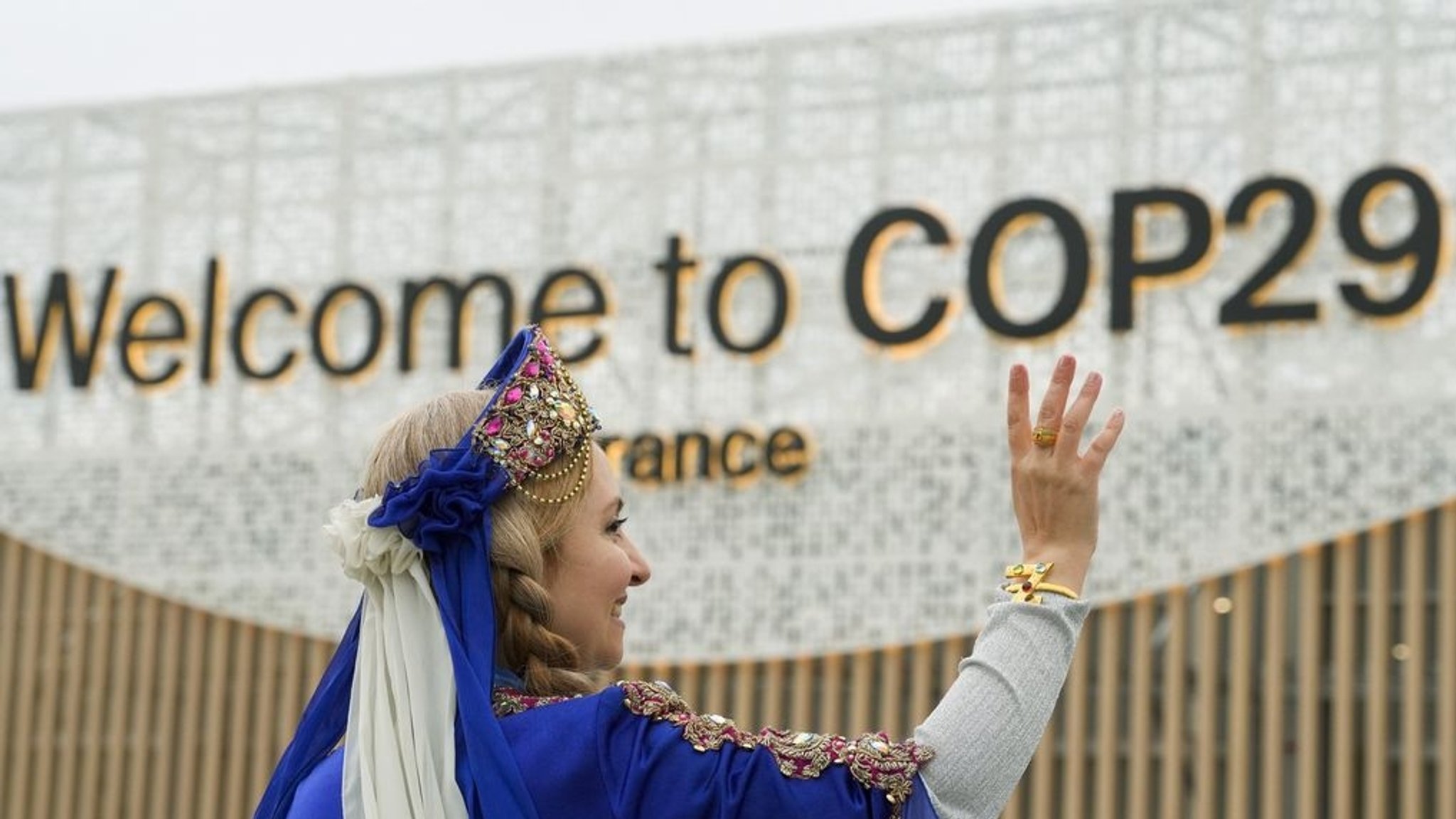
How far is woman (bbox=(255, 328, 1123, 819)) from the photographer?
131 centimetres

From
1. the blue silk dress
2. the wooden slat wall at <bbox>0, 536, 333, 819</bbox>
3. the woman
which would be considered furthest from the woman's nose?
the wooden slat wall at <bbox>0, 536, 333, 819</bbox>

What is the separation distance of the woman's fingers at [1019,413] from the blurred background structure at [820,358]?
484 cm

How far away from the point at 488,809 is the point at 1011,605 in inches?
13.9

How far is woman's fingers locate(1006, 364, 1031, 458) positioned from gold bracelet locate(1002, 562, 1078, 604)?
0.25 ft

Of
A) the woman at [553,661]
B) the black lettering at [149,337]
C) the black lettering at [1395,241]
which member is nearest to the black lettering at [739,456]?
the black lettering at [1395,241]

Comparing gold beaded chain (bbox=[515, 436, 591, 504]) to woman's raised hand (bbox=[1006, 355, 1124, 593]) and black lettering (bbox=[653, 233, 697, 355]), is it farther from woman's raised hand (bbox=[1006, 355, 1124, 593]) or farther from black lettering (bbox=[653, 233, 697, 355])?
black lettering (bbox=[653, 233, 697, 355])

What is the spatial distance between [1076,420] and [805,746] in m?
0.27

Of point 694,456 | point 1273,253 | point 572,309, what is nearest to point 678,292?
point 572,309

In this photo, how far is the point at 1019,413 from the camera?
136cm

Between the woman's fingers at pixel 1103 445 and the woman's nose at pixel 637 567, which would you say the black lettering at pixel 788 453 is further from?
the woman's fingers at pixel 1103 445

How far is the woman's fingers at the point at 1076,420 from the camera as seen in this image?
1341mm

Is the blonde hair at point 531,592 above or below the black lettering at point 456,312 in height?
below

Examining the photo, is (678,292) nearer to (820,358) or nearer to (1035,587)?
(820,358)

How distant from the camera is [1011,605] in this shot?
1.34 metres
